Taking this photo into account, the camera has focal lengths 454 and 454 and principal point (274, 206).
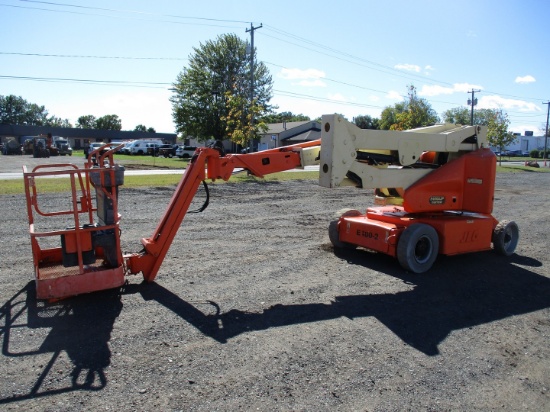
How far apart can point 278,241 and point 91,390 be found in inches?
217

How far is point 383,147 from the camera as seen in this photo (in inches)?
269

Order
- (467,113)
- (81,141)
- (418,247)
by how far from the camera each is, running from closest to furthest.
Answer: (418,247) → (81,141) → (467,113)

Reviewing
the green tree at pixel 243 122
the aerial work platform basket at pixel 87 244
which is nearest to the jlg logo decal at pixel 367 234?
the aerial work platform basket at pixel 87 244

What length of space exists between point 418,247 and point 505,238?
2160 mm

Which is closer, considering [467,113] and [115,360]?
[115,360]

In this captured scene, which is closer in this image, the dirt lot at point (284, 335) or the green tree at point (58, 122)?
the dirt lot at point (284, 335)

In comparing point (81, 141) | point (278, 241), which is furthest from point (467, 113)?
point (278, 241)

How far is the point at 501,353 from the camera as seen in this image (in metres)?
4.48

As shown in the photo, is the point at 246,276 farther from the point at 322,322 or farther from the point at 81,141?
the point at 81,141

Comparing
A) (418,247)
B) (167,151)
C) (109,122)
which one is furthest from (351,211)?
(109,122)

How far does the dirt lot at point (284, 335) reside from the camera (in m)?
3.62

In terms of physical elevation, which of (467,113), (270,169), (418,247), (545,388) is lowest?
(545,388)

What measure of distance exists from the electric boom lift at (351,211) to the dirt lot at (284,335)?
0.35 metres

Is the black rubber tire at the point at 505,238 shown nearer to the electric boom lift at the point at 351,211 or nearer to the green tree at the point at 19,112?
the electric boom lift at the point at 351,211
